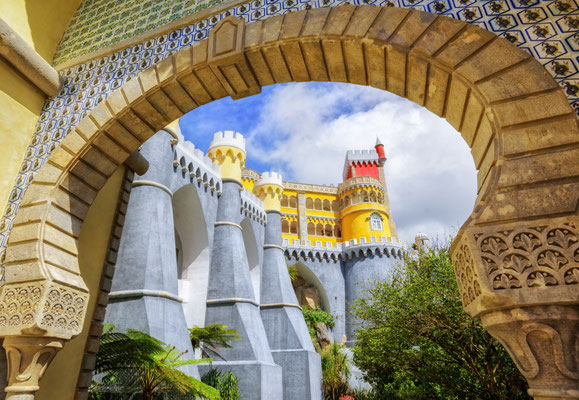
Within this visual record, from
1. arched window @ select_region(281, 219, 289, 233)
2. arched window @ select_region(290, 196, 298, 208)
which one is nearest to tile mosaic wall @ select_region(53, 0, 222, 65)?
A: arched window @ select_region(281, 219, 289, 233)

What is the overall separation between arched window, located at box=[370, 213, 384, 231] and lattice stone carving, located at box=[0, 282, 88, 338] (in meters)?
26.3

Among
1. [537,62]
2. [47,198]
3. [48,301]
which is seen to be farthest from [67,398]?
[537,62]

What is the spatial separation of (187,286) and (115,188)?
9.90m

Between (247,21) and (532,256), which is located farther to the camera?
(247,21)

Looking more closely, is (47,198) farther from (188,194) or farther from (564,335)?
(188,194)

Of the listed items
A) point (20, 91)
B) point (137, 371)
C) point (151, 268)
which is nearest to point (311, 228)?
point (151, 268)

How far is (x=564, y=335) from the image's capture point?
1.70 meters

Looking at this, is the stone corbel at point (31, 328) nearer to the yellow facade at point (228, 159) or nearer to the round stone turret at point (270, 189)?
the yellow facade at point (228, 159)

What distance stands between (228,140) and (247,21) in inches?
506

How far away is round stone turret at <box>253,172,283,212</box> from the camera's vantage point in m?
20.2

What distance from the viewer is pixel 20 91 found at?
404cm

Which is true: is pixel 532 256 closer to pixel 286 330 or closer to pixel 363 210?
pixel 286 330

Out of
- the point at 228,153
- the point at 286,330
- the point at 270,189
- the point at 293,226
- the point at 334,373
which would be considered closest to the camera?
the point at 286,330

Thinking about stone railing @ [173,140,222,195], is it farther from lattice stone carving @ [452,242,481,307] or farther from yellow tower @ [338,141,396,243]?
yellow tower @ [338,141,396,243]
